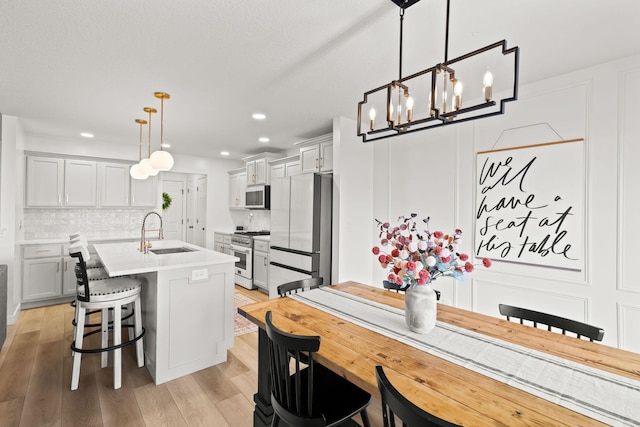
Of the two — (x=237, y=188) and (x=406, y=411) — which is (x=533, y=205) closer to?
(x=406, y=411)

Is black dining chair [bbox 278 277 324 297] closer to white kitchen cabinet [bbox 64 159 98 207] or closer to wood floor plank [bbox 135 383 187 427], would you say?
wood floor plank [bbox 135 383 187 427]

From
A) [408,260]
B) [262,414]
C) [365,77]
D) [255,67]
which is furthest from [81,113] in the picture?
[408,260]

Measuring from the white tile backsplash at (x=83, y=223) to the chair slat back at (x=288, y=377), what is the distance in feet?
16.4

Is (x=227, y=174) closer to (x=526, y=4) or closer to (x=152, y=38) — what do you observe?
(x=152, y=38)

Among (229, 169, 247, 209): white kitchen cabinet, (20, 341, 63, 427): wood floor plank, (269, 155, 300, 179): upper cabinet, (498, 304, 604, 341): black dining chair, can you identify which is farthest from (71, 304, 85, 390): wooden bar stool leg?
(229, 169, 247, 209): white kitchen cabinet

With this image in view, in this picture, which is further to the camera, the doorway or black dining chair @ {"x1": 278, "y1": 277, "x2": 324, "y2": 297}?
the doorway

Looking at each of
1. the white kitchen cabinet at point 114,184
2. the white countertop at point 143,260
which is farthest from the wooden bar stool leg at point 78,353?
the white kitchen cabinet at point 114,184

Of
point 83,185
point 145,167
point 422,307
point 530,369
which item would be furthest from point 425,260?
point 83,185

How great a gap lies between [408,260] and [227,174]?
5855mm

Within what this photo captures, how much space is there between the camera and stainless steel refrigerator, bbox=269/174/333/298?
12.7ft

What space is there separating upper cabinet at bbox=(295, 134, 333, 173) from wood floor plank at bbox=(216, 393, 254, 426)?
108 inches

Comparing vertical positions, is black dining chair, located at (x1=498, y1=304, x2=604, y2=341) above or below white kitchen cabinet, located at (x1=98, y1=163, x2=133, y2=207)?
below

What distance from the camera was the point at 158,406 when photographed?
2133mm

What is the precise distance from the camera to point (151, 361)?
8.25 feet
